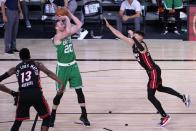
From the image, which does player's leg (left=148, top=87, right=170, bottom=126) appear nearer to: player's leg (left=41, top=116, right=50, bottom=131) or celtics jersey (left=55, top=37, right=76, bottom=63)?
celtics jersey (left=55, top=37, right=76, bottom=63)

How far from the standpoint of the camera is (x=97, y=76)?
12719 millimetres

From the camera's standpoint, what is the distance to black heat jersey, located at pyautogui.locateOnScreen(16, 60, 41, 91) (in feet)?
24.4

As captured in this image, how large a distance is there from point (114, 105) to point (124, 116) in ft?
2.60

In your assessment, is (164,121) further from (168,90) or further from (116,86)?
(116,86)

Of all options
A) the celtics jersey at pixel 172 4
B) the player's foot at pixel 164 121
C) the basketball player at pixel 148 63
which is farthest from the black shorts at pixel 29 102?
the celtics jersey at pixel 172 4

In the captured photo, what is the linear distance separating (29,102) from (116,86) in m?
4.54

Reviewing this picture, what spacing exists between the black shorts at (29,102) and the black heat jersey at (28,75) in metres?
0.07

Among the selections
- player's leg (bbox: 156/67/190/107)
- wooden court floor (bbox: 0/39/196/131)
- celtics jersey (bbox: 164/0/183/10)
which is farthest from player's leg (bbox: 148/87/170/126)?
celtics jersey (bbox: 164/0/183/10)

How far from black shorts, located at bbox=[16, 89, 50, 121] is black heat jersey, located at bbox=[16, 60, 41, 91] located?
0.23 feet

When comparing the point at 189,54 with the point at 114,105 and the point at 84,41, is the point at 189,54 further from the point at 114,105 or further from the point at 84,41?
the point at 114,105

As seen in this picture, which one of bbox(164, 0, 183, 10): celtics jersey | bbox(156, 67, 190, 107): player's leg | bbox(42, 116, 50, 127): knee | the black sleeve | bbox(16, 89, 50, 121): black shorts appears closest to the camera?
bbox(16, 89, 50, 121): black shorts

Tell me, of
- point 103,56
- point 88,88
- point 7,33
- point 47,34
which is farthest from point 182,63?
point 47,34

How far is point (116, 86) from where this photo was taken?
11.8 m

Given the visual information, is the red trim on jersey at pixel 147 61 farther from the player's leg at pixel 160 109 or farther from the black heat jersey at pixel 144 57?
the player's leg at pixel 160 109
